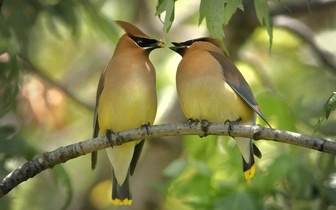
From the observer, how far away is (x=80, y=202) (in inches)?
307

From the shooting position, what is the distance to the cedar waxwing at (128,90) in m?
4.77

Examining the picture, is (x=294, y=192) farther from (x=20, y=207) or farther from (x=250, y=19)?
(x=20, y=207)

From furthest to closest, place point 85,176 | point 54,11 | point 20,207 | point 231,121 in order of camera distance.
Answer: point 85,176, point 20,207, point 54,11, point 231,121

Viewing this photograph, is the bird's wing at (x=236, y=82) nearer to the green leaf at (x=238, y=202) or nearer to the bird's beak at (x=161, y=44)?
the bird's beak at (x=161, y=44)

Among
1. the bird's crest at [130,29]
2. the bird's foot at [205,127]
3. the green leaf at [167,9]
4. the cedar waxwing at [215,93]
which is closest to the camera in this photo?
the green leaf at [167,9]

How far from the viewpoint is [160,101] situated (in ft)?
23.6

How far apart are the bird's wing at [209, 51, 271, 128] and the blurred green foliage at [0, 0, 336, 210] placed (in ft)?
2.77

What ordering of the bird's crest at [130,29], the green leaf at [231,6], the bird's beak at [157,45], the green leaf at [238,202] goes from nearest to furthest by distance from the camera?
1. the green leaf at [231,6]
2. the bird's beak at [157,45]
3. the bird's crest at [130,29]
4. the green leaf at [238,202]

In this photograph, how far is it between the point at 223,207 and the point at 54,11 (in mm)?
1593

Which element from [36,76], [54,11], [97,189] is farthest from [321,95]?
[54,11]

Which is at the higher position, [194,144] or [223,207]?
[194,144]

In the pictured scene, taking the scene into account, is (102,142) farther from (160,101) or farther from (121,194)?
(160,101)

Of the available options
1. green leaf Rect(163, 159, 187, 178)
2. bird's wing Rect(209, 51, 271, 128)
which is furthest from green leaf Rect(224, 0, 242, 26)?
green leaf Rect(163, 159, 187, 178)

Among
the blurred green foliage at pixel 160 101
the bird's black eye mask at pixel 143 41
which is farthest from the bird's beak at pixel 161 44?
the blurred green foliage at pixel 160 101
